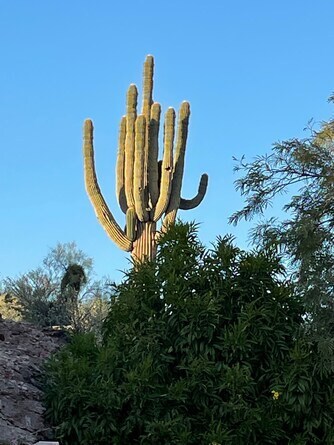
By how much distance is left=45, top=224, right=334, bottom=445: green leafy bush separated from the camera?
745 centimetres

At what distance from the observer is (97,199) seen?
48.0ft

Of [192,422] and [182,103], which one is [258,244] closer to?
[192,422]

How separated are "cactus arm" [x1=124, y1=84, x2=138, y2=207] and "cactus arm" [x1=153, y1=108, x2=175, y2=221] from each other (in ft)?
1.75

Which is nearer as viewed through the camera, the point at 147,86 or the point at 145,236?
the point at 145,236

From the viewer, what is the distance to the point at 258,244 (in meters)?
8.25

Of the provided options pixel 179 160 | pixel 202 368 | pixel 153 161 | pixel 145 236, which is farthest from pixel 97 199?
pixel 202 368

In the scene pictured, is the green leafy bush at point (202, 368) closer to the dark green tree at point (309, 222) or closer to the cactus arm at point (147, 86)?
the dark green tree at point (309, 222)

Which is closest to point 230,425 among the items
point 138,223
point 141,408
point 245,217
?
point 141,408

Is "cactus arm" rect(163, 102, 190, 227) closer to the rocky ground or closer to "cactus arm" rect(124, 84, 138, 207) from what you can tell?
"cactus arm" rect(124, 84, 138, 207)

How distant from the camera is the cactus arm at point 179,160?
1483 cm

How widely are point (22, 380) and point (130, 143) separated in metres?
7.02

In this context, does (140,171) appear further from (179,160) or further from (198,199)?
(198,199)

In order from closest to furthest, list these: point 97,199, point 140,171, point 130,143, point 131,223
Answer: point 131,223 < point 140,171 < point 130,143 < point 97,199

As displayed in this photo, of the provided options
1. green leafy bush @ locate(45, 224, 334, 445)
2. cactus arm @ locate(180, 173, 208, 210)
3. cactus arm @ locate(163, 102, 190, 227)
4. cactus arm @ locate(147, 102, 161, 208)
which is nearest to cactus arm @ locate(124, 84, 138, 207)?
cactus arm @ locate(147, 102, 161, 208)
